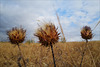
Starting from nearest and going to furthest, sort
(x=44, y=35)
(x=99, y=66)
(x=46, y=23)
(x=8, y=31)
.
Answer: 1. (x=44, y=35)
2. (x=46, y=23)
3. (x=8, y=31)
4. (x=99, y=66)

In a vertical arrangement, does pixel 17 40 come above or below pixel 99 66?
above

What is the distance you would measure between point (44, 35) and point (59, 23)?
0.50 m

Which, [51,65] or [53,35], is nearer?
[53,35]

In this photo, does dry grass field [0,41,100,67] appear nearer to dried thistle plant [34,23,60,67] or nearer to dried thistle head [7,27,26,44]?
dried thistle head [7,27,26,44]

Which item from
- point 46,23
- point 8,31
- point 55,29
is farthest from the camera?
point 8,31

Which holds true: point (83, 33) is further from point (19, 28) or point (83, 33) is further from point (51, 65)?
point (19, 28)

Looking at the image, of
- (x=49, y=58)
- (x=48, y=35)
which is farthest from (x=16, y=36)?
(x=49, y=58)

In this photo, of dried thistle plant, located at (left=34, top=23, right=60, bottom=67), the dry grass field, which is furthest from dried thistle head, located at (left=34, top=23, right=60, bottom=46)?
the dry grass field

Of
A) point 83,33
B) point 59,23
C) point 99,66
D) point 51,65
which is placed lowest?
point 99,66

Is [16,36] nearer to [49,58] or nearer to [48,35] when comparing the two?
[48,35]

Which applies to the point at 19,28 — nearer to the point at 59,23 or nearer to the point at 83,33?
the point at 59,23

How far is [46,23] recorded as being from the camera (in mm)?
1830

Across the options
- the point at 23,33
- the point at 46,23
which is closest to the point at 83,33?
the point at 46,23

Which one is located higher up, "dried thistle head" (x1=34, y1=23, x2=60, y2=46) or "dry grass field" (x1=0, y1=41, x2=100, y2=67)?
"dried thistle head" (x1=34, y1=23, x2=60, y2=46)
